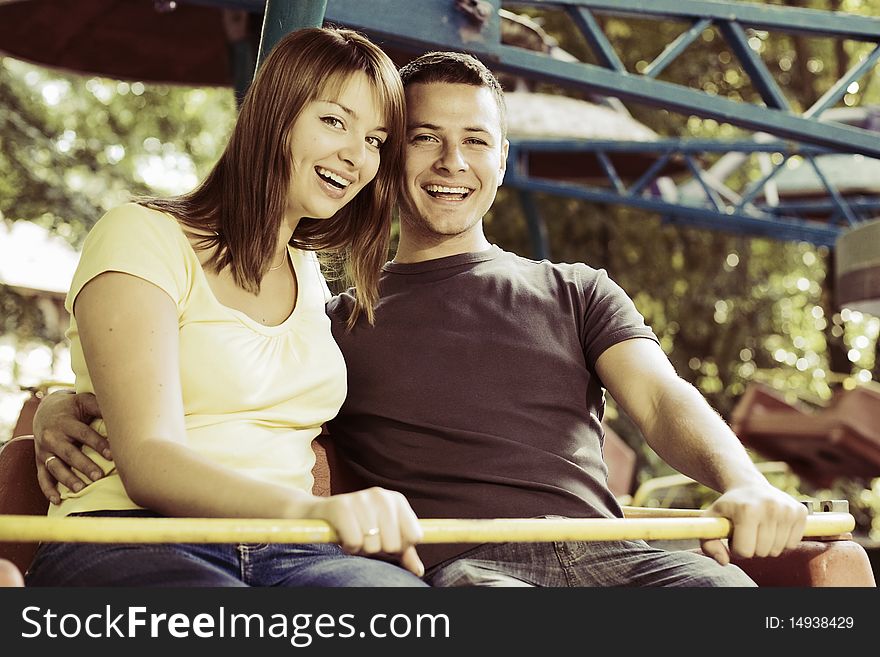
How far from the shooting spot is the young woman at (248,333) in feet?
5.68

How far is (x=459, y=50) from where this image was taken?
3.73m

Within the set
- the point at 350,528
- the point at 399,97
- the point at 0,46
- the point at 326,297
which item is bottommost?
the point at 350,528

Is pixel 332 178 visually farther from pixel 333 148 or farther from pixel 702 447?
pixel 702 447

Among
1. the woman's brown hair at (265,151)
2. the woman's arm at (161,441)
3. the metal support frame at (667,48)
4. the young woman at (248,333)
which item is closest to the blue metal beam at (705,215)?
the metal support frame at (667,48)

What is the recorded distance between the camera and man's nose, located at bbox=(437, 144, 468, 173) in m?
2.63

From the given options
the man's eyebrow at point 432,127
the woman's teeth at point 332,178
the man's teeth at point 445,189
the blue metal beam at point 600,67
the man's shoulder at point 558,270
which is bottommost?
the man's shoulder at point 558,270

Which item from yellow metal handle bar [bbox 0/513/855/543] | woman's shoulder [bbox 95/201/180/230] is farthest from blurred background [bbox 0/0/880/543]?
yellow metal handle bar [bbox 0/513/855/543]

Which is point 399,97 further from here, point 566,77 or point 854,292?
point 854,292

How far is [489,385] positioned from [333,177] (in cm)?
51

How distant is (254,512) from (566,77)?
287 cm

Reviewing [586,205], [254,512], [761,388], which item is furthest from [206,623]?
[586,205]

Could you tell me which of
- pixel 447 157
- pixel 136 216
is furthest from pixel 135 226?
pixel 447 157

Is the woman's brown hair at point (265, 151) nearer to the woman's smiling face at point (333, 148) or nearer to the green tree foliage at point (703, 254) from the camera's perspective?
the woman's smiling face at point (333, 148)

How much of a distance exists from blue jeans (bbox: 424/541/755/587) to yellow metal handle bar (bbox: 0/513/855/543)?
1.24 feet
